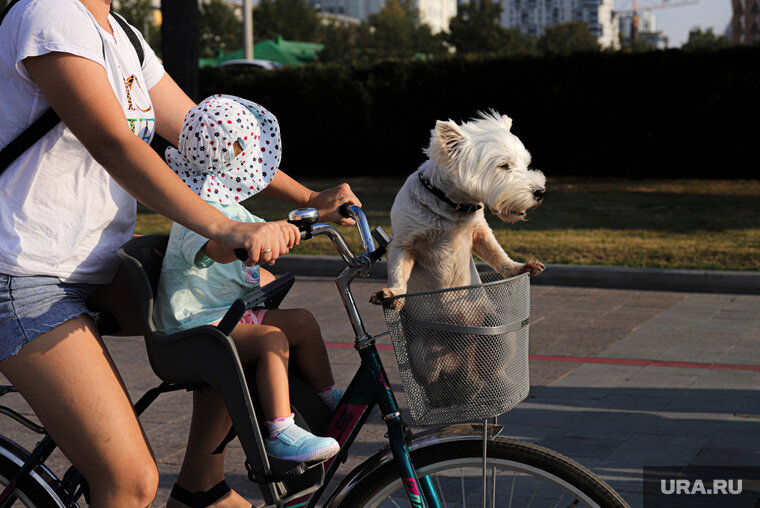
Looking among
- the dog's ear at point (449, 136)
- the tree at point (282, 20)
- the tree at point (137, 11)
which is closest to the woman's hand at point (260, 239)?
the dog's ear at point (449, 136)

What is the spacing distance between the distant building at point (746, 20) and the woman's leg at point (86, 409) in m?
27.5

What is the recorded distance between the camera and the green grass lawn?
10.2m

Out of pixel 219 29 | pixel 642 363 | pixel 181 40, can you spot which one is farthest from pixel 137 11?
pixel 219 29

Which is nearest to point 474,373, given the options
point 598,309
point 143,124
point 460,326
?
point 460,326

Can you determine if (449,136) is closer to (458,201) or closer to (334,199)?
(458,201)

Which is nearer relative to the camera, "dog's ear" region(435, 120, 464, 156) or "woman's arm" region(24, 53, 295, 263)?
"woman's arm" region(24, 53, 295, 263)

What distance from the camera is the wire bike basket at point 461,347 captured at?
215 cm

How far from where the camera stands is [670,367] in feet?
20.2

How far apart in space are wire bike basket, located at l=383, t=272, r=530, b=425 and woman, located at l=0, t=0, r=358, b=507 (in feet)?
1.13

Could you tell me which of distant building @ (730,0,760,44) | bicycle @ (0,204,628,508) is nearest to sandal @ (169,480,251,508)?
bicycle @ (0,204,628,508)

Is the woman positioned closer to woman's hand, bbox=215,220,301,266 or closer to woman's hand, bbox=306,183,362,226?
woman's hand, bbox=215,220,301,266

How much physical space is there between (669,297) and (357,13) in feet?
592

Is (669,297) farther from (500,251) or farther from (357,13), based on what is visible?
(357,13)

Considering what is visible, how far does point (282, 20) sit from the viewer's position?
78.4 metres
